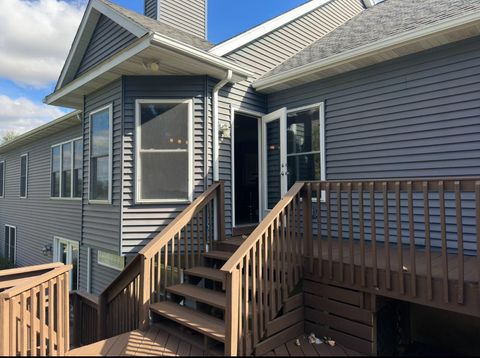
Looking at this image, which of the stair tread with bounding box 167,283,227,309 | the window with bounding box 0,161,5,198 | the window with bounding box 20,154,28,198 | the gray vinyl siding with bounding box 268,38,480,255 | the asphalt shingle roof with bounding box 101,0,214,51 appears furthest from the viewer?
the window with bounding box 0,161,5,198

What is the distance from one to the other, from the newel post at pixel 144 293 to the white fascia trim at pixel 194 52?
256 centimetres

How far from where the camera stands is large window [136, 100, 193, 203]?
15.5ft

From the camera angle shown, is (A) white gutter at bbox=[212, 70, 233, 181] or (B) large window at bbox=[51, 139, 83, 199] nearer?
(A) white gutter at bbox=[212, 70, 233, 181]

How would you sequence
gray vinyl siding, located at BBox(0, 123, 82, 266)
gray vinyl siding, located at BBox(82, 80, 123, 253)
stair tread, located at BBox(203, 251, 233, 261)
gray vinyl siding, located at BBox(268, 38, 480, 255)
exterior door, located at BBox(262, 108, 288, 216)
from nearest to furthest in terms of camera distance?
gray vinyl siding, located at BBox(268, 38, 480, 255), stair tread, located at BBox(203, 251, 233, 261), gray vinyl siding, located at BBox(82, 80, 123, 253), exterior door, located at BBox(262, 108, 288, 216), gray vinyl siding, located at BBox(0, 123, 82, 266)

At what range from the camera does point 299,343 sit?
3.19m

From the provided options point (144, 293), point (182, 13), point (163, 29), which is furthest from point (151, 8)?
point (144, 293)

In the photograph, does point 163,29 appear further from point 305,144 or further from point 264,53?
point 305,144

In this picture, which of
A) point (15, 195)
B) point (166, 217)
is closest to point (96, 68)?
point (166, 217)

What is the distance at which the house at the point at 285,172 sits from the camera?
10.0 ft

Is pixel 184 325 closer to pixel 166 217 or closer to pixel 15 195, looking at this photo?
pixel 166 217

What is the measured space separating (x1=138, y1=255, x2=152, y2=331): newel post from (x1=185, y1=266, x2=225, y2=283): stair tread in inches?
22.2

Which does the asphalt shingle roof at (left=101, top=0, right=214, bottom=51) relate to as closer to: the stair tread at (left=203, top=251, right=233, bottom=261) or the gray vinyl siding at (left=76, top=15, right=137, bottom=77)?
the gray vinyl siding at (left=76, top=15, right=137, bottom=77)

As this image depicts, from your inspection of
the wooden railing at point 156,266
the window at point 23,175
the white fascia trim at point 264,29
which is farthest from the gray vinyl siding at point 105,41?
the window at point 23,175

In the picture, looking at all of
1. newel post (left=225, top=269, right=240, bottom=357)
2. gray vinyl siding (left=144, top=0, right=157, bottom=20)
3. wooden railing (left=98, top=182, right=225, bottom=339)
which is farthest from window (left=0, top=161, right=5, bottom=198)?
newel post (left=225, top=269, right=240, bottom=357)
